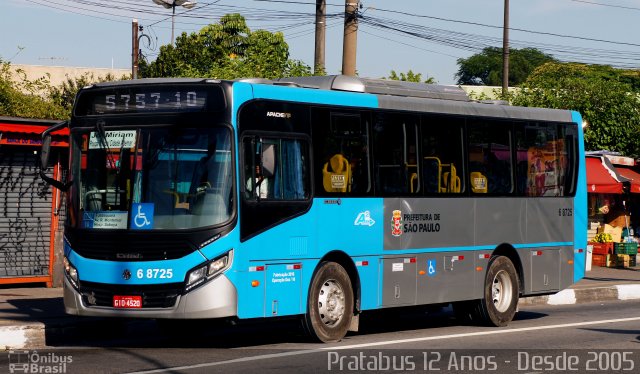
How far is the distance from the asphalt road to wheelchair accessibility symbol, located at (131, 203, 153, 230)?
1.41m

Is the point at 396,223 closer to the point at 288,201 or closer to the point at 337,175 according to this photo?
the point at 337,175

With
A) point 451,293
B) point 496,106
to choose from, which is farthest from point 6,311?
point 496,106

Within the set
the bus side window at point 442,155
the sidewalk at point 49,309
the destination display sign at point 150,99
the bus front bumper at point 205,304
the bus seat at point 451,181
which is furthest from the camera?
the bus seat at point 451,181

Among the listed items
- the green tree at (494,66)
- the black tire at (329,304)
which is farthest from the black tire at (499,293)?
the green tree at (494,66)

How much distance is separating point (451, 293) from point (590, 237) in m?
19.7

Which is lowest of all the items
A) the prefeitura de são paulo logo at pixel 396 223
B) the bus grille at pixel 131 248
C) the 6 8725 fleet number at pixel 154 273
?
the 6 8725 fleet number at pixel 154 273

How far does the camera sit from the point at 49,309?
1617 cm

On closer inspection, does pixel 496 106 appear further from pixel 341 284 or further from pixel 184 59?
pixel 184 59

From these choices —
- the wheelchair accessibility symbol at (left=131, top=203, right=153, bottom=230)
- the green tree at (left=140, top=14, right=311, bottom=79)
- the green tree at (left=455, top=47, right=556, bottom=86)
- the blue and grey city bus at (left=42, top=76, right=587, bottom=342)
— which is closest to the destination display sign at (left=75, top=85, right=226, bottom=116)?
the blue and grey city bus at (left=42, top=76, right=587, bottom=342)

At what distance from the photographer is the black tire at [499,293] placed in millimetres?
16723

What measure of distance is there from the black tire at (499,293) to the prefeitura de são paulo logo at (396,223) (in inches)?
92.5

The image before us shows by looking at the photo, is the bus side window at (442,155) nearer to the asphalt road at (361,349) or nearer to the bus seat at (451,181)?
the bus seat at (451,181)

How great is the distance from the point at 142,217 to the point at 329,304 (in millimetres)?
2725

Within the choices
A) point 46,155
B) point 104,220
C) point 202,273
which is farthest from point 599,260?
point 46,155
